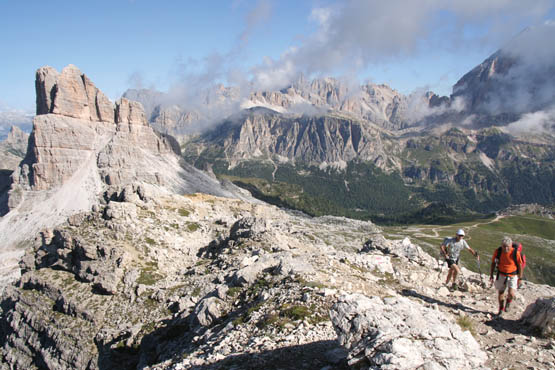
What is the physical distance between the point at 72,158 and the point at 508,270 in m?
144

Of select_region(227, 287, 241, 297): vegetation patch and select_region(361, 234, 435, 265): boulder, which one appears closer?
select_region(227, 287, 241, 297): vegetation patch

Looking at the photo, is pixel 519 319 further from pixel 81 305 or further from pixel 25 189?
pixel 25 189

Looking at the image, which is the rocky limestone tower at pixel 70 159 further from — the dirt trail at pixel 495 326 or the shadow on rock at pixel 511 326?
the shadow on rock at pixel 511 326

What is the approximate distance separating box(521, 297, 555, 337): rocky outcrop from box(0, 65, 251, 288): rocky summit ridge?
100599mm

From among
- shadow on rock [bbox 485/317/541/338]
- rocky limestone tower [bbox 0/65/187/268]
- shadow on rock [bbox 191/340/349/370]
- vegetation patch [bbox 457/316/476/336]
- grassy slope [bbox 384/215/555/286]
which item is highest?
rocky limestone tower [bbox 0/65/187/268]

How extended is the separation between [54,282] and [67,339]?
10.2 metres

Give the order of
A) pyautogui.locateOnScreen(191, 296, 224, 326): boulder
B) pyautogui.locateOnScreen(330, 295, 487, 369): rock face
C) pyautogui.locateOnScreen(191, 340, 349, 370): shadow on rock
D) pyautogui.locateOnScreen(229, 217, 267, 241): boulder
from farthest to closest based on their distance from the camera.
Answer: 1. pyautogui.locateOnScreen(229, 217, 267, 241): boulder
2. pyautogui.locateOnScreen(191, 296, 224, 326): boulder
3. pyautogui.locateOnScreen(191, 340, 349, 370): shadow on rock
4. pyautogui.locateOnScreen(330, 295, 487, 369): rock face

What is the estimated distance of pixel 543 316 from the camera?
49.6ft

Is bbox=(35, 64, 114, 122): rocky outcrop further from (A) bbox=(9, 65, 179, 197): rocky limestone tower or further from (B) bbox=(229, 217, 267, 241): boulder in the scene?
(B) bbox=(229, 217, 267, 241): boulder

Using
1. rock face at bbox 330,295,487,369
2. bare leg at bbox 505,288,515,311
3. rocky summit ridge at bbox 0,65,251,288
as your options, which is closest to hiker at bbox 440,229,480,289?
bare leg at bbox 505,288,515,311

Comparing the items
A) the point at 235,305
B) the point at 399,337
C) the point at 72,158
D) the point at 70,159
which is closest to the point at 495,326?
the point at 399,337

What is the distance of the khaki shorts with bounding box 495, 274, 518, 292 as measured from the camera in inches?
704

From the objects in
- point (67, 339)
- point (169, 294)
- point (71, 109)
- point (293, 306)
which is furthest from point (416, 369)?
point (71, 109)

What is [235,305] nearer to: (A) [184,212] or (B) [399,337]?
(B) [399,337]
